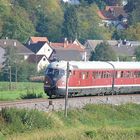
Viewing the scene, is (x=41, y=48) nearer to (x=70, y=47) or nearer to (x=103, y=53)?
(x=70, y=47)

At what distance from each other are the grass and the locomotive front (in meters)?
3.60

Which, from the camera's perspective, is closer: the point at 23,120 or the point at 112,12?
the point at 23,120

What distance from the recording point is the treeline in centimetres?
11250

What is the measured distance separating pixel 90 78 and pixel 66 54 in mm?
55671

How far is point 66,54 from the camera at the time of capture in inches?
3900

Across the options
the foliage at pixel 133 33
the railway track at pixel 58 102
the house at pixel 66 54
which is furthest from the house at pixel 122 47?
the railway track at pixel 58 102

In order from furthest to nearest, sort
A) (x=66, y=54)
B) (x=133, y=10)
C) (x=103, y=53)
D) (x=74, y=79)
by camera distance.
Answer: (x=133, y=10) → (x=66, y=54) → (x=103, y=53) → (x=74, y=79)

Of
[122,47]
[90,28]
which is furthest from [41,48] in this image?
[90,28]

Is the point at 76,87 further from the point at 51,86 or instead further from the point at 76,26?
the point at 76,26

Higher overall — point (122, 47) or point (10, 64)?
point (122, 47)

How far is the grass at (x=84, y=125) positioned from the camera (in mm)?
29297

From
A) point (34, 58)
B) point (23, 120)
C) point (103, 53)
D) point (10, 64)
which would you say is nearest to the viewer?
point (23, 120)

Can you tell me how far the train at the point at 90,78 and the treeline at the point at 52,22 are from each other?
6238cm

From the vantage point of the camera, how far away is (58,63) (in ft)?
138
